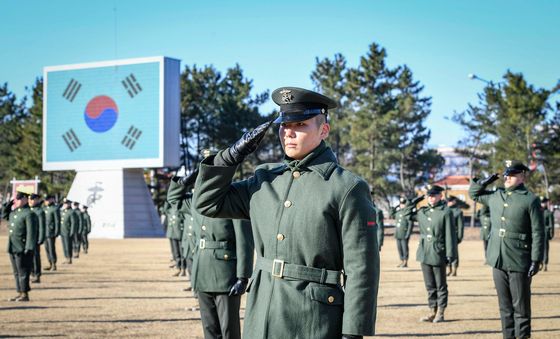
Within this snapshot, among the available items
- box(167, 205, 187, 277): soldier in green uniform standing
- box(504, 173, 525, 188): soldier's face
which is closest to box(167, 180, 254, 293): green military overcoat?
box(504, 173, 525, 188): soldier's face

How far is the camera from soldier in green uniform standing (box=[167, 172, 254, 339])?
7.88 m

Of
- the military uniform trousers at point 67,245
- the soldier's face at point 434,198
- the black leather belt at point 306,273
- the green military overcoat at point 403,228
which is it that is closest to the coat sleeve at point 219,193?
the black leather belt at point 306,273

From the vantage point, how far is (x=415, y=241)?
50.1 meters

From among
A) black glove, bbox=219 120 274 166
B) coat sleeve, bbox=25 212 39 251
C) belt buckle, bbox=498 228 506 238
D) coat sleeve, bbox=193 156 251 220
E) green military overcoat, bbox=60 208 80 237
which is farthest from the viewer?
green military overcoat, bbox=60 208 80 237

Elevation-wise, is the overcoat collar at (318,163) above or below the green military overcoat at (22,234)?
above

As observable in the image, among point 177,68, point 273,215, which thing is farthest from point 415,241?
point 273,215

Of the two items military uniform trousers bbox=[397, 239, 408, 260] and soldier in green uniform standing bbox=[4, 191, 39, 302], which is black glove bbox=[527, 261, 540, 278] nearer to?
soldier in green uniform standing bbox=[4, 191, 39, 302]

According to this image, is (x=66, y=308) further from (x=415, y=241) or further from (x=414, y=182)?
(x=414, y=182)

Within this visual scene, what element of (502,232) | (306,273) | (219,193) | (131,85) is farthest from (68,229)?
(131,85)

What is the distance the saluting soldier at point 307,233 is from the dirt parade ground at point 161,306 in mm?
6678

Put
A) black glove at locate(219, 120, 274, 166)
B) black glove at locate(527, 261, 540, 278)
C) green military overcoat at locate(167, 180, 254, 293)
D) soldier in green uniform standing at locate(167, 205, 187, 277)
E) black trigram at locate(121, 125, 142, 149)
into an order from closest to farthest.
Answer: black glove at locate(219, 120, 274, 166) < green military overcoat at locate(167, 180, 254, 293) < black glove at locate(527, 261, 540, 278) < soldier in green uniform standing at locate(167, 205, 187, 277) < black trigram at locate(121, 125, 142, 149)

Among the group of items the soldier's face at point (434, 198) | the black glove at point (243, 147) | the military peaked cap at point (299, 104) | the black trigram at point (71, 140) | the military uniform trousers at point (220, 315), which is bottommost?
the military uniform trousers at point (220, 315)

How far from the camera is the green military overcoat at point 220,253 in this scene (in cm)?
800

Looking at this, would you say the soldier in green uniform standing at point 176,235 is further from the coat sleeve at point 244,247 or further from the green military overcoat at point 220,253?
the coat sleeve at point 244,247
